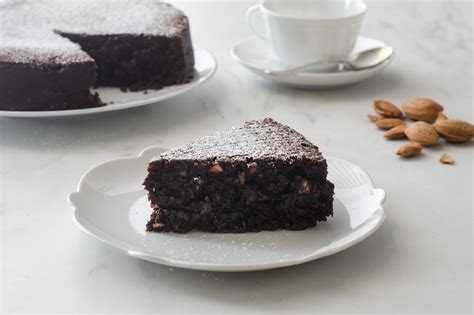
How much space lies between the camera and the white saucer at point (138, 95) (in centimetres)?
243

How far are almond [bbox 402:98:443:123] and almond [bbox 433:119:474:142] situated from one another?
17 centimetres

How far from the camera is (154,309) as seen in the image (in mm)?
1599

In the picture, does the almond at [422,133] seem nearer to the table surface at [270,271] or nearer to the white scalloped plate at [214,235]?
the table surface at [270,271]

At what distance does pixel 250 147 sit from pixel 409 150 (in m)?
0.65

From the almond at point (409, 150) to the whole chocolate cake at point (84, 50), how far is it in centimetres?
86

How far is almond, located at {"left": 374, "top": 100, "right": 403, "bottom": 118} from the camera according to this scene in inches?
103

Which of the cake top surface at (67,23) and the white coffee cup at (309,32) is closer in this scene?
the cake top surface at (67,23)

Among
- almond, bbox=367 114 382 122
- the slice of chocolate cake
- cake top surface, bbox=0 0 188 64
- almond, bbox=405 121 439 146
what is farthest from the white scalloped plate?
cake top surface, bbox=0 0 188 64

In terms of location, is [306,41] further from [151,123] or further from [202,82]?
[151,123]

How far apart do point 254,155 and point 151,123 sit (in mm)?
822

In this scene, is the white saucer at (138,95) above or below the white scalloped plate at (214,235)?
below

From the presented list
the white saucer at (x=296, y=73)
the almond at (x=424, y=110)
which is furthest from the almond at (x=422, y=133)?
the white saucer at (x=296, y=73)

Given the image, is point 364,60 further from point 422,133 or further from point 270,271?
point 270,271

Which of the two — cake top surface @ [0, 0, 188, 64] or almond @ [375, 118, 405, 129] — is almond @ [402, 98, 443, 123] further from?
cake top surface @ [0, 0, 188, 64]
